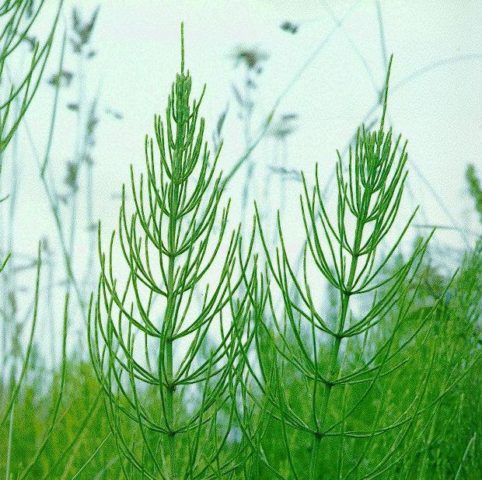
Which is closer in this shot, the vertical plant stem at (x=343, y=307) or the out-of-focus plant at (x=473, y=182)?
the vertical plant stem at (x=343, y=307)

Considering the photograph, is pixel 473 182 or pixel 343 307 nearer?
pixel 343 307

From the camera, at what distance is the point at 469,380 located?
161 cm

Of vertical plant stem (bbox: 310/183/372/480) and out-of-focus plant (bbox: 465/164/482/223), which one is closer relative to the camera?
vertical plant stem (bbox: 310/183/372/480)

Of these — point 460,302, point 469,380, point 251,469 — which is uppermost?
point 460,302

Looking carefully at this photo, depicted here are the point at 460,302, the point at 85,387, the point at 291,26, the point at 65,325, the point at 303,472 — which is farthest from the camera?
the point at 291,26

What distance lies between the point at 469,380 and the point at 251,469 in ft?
2.84

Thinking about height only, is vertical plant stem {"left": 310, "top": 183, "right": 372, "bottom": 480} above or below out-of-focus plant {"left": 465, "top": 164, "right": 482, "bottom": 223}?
below

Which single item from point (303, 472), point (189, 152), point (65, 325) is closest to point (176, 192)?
point (189, 152)

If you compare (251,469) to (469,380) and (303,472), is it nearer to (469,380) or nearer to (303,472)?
(469,380)

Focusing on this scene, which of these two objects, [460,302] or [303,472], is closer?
[460,302]

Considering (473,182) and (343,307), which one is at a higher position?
(473,182)

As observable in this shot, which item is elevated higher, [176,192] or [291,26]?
[291,26]

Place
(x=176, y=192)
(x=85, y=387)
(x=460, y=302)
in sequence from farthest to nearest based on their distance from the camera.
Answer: (x=85, y=387)
(x=460, y=302)
(x=176, y=192)

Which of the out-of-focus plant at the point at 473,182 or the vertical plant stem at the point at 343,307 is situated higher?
the out-of-focus plant at the point at 473,182
